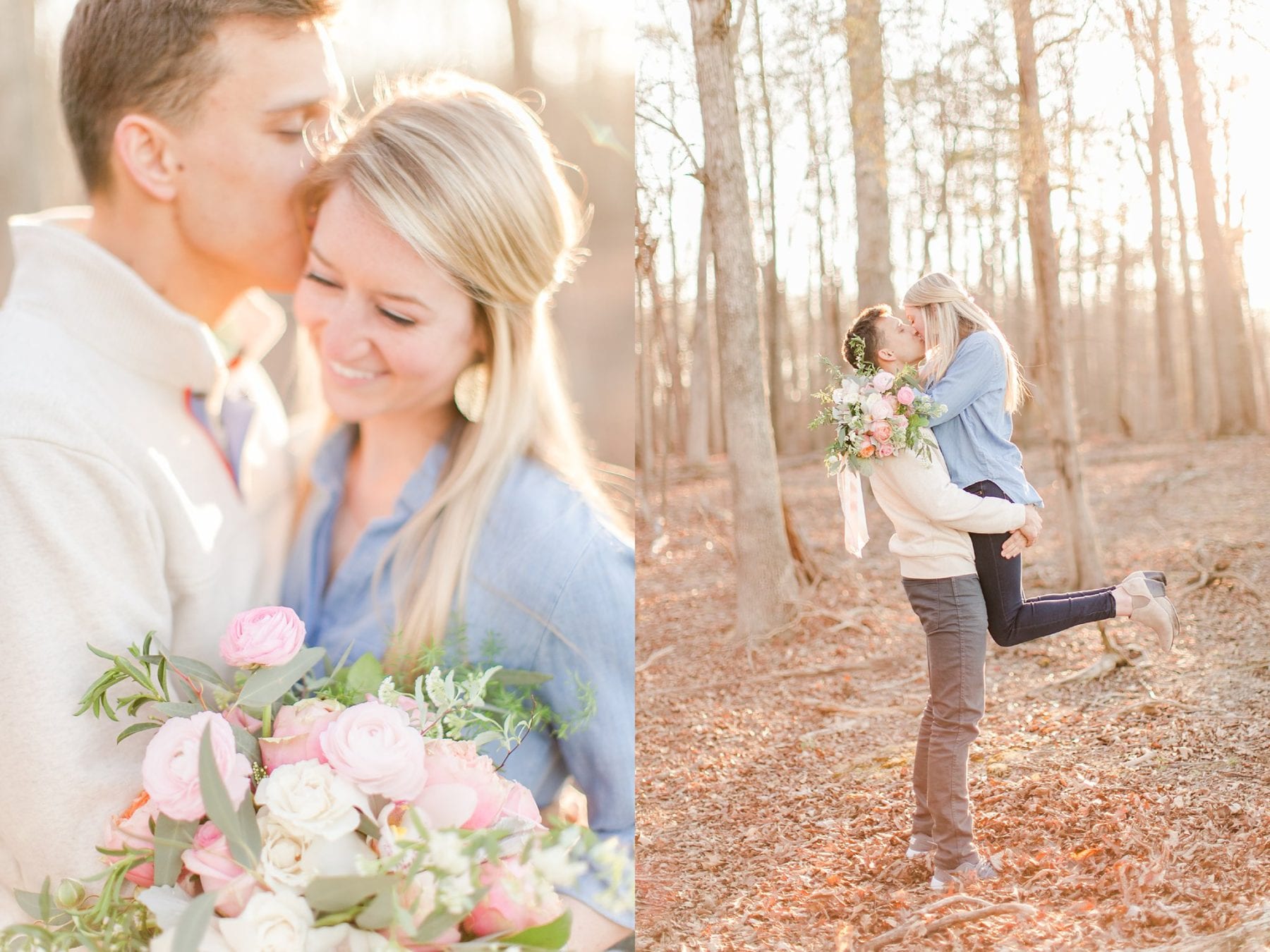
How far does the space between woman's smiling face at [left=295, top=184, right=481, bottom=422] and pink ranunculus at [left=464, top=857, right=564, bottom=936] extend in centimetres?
95

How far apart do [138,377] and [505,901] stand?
1.27 metres

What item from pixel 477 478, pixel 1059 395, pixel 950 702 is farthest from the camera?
pixel 1059 395

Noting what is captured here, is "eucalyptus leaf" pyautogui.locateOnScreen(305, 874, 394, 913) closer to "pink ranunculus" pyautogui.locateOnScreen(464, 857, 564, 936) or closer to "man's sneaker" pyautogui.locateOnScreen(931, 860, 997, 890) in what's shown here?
"pink ranunculus" pyautogui.locateOnScreen(464, 857, 564, 936)

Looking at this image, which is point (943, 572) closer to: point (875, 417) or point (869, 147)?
point (875, 417)

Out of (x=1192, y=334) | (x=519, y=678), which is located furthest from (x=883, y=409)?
(x=1192, y=334)

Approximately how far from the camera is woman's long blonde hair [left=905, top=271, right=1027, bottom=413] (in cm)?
232

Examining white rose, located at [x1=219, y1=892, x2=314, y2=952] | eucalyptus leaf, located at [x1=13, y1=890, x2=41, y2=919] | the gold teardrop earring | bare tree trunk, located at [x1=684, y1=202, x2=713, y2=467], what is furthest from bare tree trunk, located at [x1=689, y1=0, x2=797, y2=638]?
bare tree trunk, located at [x1=684, y1=202, x2=713, y2=467]

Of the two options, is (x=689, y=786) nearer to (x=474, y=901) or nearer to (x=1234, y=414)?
(x=474, y=901)

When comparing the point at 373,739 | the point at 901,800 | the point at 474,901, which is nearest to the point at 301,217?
the point at 373,739

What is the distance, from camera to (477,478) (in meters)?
2.19

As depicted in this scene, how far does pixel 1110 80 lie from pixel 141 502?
3480 mm

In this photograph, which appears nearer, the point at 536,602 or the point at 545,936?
the point at 545,936

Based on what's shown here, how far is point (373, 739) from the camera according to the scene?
6.05 ft

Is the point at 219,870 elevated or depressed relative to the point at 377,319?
depressed
